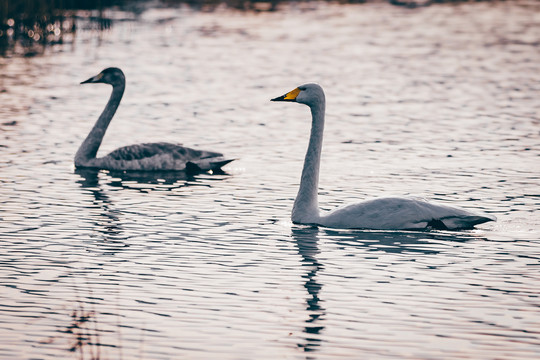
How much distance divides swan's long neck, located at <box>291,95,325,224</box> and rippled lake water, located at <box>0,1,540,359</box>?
1.16 feet

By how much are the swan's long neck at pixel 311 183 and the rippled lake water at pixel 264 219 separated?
1.16 ft

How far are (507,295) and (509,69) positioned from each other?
22.7 meters

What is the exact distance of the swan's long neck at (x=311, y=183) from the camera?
553 inches

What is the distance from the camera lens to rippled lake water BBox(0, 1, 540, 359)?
974 cm

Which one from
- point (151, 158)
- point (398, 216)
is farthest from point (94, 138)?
point (398, 216)

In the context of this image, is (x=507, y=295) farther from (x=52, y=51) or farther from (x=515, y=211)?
(x=52, y=51)

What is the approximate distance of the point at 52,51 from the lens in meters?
36.1

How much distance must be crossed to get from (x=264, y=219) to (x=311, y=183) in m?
0.86

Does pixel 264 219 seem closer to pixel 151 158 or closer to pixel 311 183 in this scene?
pixel 311 183

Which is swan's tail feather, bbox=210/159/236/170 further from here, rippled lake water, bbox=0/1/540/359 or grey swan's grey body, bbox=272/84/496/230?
grey swan's grey body, bbox=272/84/496/230

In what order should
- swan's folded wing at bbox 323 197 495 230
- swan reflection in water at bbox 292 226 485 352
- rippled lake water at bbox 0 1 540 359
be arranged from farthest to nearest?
1. swan's folded wing at bbox 323 197 495 230
2. swan reflection in water at bbox 292 226 485 352
3. rippled lake water at bbox 0 1 540 359

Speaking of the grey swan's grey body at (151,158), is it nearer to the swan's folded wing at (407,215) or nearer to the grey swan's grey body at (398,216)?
the grey swan's grey body at (398,216)

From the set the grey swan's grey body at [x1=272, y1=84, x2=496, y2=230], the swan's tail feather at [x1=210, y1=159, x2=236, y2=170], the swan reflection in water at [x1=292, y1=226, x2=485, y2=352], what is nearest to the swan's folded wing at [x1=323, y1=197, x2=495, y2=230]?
the grey swan's grey body at [x1=272, y1=84, x2=496, y2=230]

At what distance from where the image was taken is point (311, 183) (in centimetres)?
1414
